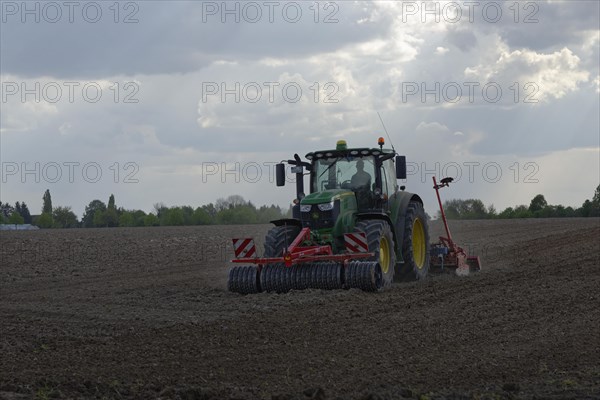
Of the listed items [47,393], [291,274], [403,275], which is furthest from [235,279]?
[47,393]

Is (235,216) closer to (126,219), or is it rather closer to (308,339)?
(126,219)

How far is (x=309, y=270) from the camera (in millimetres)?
12875

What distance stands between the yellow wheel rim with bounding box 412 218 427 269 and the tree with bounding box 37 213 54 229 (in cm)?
4867

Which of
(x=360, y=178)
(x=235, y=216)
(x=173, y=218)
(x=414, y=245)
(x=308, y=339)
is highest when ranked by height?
(x=173, y=218)

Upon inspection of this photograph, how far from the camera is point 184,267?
20.1 meters

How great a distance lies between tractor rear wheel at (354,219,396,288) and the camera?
13.4 metres

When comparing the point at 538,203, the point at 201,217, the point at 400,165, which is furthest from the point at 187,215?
the point at 400,165

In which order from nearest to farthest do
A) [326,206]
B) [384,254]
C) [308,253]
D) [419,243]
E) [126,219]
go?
1. [308,253]
2. [326,206]
3. [384,254]
4. [419,243]
5. [126,219]

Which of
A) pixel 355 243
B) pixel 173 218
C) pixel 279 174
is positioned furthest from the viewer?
pixel 173 218

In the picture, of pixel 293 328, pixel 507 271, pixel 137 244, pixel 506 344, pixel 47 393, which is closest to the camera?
pixel 47 393

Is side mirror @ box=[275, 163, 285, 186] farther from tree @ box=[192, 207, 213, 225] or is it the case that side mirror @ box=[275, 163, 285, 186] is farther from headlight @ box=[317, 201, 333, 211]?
tree @ box=[192, 207, 213, 225]

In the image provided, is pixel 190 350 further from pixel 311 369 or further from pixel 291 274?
pixel 291 274

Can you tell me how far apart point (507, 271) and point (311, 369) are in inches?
362

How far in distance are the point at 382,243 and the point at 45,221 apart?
50777 mm
